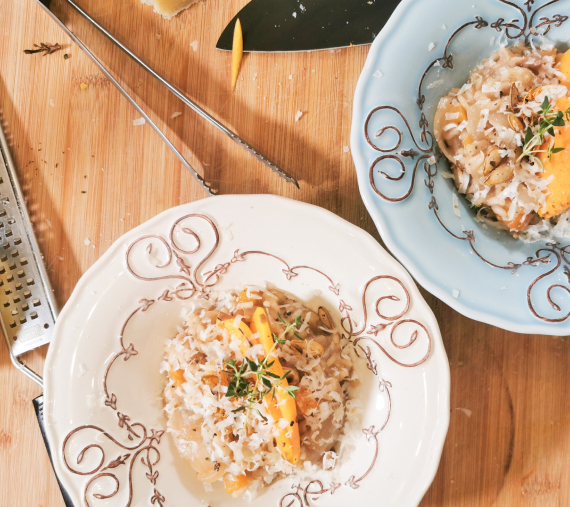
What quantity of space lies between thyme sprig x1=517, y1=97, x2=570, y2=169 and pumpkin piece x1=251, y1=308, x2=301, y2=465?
88cm

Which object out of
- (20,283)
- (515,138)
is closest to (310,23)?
(515,138)

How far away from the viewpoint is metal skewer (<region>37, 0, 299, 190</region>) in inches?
58.7

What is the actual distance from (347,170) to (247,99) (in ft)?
1.49

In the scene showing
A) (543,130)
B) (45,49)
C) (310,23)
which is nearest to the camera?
(543,130)

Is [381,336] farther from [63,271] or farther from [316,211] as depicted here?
[63,271]

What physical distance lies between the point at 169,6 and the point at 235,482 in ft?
5.48

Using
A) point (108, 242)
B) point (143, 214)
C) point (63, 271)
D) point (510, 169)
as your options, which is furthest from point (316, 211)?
point (63, 271)

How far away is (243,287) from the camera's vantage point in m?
1.44

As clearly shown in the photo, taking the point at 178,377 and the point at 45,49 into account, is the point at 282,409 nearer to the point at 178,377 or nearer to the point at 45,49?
the point at 178,377

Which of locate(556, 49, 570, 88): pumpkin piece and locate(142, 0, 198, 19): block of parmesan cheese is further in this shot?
locate(142, 0, 198, 19): block of parmesan cheese

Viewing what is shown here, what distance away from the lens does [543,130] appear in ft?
3.72

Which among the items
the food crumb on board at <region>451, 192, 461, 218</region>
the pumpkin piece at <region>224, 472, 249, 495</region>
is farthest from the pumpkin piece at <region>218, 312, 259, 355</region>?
the food crumb on board at <region>451, 192, 461, 218</region>

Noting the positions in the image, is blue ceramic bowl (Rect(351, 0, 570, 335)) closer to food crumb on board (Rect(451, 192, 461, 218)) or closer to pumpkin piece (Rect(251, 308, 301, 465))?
food crumb on board (Rect(451, 192, 461, 218))

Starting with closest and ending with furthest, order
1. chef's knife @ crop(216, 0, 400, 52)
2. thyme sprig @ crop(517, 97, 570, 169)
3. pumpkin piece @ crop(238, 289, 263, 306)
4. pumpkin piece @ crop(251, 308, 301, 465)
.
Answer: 1. thyme sprig @ crop(517, 97, 570, 169)
2. pumpkin piece @ crop(251, 308, 301, 465)
3. pumpkin piece @ crop(238, 289, 263, 306)
4. chef's knife @ crop(216, 0, 400, 52)
